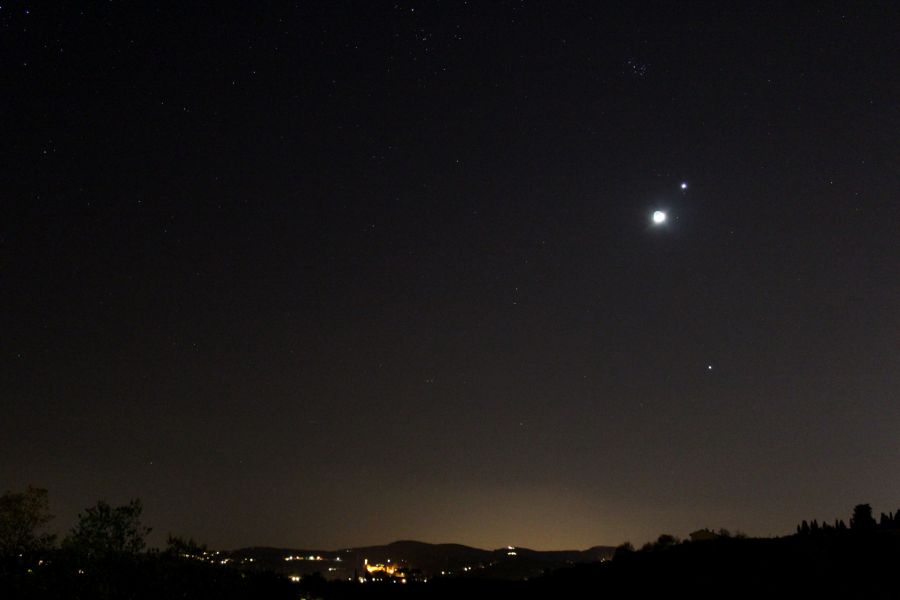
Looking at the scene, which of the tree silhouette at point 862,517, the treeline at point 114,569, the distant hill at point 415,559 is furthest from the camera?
the distant hill at point 415,559

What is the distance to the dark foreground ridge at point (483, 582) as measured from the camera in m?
12.0

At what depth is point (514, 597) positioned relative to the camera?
134 feet

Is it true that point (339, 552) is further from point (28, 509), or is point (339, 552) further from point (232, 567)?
point (232, 567)

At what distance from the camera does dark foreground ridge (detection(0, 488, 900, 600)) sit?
12.0m

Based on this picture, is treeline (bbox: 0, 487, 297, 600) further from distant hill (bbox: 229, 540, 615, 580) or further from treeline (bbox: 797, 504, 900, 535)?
distant hill (bbox: 229, 540, 615, 580)

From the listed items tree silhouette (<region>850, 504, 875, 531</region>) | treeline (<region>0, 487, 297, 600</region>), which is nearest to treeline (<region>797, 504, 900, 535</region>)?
tree silhouette (<region>850, 504, 875, 531</region>)

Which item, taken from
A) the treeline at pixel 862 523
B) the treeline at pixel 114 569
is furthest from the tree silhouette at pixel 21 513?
the treeline at pixel 862 523

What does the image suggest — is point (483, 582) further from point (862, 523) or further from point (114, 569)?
point (114, 569)

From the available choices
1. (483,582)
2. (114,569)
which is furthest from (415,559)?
(114,569)

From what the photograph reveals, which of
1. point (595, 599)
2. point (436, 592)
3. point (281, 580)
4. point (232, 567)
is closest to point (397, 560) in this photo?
point (436, 592)

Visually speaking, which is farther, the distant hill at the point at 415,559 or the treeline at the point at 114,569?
the distant hill at the point at 415,559

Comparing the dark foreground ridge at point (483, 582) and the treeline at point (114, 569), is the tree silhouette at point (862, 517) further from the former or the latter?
the treeline at point (114, 569)

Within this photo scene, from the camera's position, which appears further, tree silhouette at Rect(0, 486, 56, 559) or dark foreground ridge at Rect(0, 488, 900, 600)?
tree silhouette at Rect(0, 486, 56, 559)

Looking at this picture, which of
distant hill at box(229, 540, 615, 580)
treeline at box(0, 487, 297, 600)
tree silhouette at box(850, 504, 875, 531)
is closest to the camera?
treeline at box(0, 487, 297, 600)
